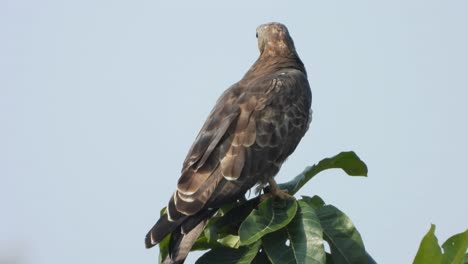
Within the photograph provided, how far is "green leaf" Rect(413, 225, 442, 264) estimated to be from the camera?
176 inches

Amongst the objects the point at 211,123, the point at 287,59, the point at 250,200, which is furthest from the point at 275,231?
the point at 287,59

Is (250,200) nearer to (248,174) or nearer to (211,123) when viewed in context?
(248,174)

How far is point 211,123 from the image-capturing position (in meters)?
6.62

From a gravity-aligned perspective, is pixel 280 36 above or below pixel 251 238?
above

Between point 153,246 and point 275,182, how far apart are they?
1.29 metres

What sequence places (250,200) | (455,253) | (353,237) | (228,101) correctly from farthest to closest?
(228,101) < (250,200) < (353,237) < (455,253)

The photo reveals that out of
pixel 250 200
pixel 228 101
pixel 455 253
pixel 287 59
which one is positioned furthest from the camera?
pixel 287 59

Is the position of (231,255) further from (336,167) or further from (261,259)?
(336,167)

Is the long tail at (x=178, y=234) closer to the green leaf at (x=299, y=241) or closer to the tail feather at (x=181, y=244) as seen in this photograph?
the tail feather at (x=181, y=244)

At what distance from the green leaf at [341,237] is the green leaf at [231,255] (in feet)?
1.48

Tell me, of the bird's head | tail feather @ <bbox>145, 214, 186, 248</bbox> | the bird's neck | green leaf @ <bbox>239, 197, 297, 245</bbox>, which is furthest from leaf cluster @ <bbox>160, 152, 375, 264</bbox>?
the bird's head

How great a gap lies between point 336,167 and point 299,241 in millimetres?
998

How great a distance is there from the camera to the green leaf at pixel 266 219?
15.8 feet

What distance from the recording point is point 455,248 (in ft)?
15.0
